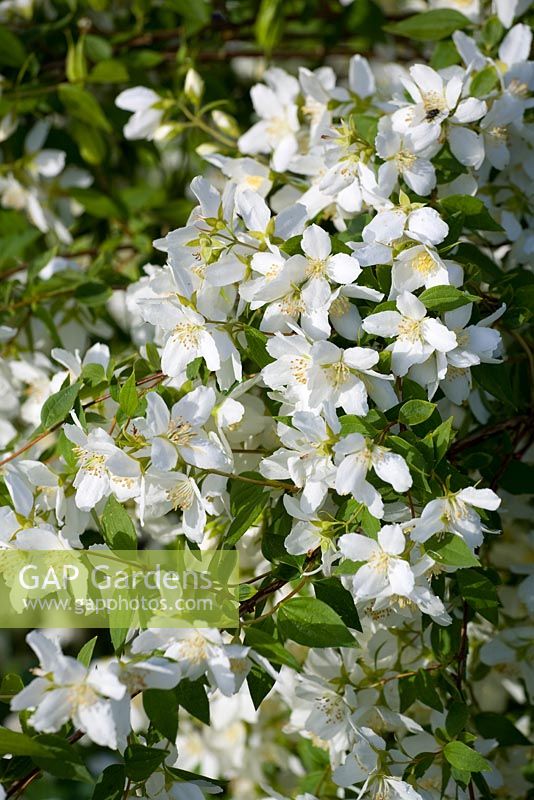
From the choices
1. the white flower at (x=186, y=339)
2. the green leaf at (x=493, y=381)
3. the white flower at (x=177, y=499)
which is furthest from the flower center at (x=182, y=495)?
the green leaf at (x=493, y=381)

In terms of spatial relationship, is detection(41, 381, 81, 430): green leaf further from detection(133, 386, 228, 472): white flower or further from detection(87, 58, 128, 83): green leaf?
detection(87, 58, 128, 83): green leaf

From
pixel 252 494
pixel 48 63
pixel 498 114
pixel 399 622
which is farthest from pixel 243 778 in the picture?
pixel 48 63

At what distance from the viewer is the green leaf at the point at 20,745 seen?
0.81 m

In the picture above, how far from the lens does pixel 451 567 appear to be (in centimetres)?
90

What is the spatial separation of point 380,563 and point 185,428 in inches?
9.1

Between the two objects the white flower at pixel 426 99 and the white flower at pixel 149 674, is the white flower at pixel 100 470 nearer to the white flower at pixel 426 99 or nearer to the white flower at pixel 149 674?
the white flower at pixel 149 674

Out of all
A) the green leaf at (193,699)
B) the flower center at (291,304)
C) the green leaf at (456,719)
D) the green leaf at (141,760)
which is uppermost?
the flower center at (291,304)

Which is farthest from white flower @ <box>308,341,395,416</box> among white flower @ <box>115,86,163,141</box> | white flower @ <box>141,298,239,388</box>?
white flower @ <box>115,86,163,141</box>

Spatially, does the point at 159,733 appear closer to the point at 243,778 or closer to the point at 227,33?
the point at 243,778

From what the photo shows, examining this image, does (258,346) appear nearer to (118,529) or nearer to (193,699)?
(118,529)

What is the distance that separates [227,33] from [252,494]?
1.01 m

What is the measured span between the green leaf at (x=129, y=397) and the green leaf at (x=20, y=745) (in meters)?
0.32

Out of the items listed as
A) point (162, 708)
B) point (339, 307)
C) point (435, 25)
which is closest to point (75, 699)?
point (162, 708)

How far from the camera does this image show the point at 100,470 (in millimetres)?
939
